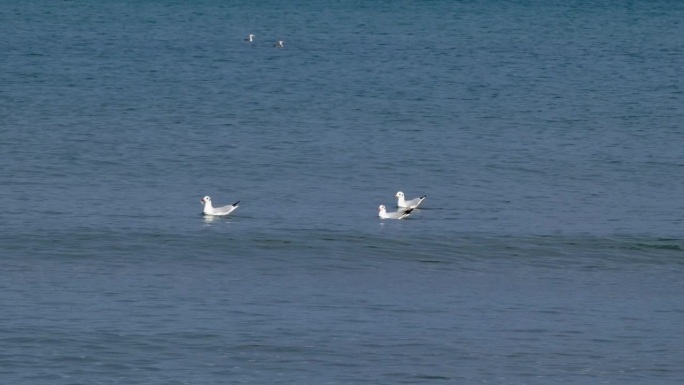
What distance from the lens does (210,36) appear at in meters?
94.5

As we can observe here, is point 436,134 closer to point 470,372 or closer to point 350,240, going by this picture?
point 350,240

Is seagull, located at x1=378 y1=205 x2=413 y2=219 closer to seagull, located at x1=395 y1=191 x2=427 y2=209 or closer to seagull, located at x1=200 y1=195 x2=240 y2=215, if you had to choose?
seagull, located at x1=395 y1=191 x2=427 y2=209

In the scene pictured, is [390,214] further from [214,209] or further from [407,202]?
[214,209]

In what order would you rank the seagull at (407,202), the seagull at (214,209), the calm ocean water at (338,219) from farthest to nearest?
the seagull at (407,202)
the seagull at (214,209)
the calm ocean water at (338,219)

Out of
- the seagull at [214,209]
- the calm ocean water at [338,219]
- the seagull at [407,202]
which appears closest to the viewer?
the calm ocean water at [338,219]

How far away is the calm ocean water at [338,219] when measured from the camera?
98.1 ft

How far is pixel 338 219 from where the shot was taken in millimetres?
41719

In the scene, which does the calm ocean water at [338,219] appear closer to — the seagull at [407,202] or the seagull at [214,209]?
the seagull at [214,209]

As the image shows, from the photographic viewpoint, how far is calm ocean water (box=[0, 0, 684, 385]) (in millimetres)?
29891

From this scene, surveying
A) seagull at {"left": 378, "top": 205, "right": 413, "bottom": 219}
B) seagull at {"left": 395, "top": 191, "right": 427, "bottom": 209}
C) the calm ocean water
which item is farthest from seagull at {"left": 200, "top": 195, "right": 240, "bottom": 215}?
seagull at {"left": 395, "top": 191, "right": 427, "bottom": 209}

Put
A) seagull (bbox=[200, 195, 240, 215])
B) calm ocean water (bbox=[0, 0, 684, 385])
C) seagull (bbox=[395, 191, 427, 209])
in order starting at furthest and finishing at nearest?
seagull (bbox=[395, 191, 427, 209]), seagull (bbox=[200, 195, 240, 215]), calm ocean water (bbox=[0, 0, 684, 385])

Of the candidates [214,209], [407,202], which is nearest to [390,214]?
[407,202]

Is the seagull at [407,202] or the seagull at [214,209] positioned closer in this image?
the seagull at [214,209]

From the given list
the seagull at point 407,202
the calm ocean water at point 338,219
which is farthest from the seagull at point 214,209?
the seagull at point 407,202
